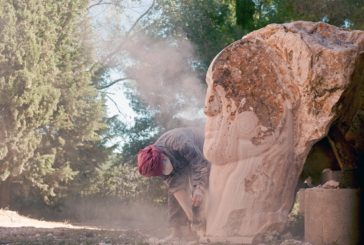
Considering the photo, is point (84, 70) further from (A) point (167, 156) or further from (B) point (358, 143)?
(B) point (358, 143)

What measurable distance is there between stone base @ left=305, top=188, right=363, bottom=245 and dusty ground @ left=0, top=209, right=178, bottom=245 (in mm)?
1850

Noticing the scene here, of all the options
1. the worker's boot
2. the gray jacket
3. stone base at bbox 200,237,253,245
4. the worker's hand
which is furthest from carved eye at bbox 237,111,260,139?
the worker's boot

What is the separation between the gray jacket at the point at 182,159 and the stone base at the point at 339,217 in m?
1.31

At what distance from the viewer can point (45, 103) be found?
7.71 m

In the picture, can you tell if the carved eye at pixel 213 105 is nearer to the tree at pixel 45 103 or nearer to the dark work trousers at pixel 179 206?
the dark work trousers at pixel 179 206

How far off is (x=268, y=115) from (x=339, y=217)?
1.23m

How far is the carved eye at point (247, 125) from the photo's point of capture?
12.2 feet

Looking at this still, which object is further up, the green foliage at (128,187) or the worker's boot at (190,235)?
the green foliage at (128,187)

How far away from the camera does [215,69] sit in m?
3.92

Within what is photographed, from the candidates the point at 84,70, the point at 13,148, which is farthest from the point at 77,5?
the point at 13,148

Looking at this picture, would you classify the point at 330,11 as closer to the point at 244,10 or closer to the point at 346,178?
the point at 244,10

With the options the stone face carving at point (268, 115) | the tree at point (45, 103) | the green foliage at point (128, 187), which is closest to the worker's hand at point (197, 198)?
the stone face carving at point (268, 115)

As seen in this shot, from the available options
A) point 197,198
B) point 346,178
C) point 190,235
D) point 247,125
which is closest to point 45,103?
point 190,235

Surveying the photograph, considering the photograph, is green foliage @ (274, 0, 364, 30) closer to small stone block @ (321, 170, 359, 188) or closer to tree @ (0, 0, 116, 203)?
small stone block @ (321, 170, 359, 188)
